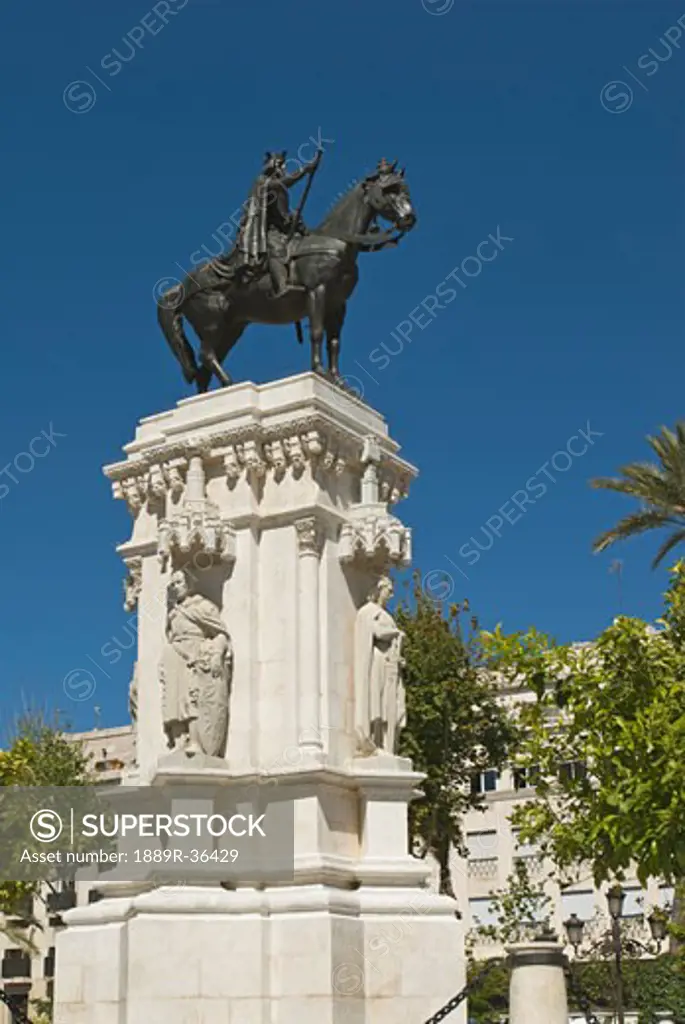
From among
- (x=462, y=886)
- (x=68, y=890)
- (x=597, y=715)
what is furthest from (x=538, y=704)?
(x=462, y=886)

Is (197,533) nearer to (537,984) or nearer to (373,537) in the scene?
(373,537)

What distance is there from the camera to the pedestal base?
13.3 m

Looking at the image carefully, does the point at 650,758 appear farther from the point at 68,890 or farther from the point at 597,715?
the point at 68,890

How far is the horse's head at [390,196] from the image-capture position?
16109 millimetres

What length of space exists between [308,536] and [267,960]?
406 cm

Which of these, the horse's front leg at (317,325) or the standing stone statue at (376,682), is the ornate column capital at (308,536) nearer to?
the standing stone statue at (376,682)

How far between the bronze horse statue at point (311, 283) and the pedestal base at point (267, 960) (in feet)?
18.4

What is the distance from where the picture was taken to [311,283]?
632 inches

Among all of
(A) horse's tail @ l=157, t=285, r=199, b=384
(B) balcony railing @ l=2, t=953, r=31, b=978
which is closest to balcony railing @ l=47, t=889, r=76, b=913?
(B) balcony railing @ l=2, t=953, r=31, b=978

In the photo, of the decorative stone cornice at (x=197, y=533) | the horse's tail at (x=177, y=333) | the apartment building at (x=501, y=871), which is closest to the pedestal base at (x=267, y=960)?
the decorative stone cornice at (x=197, y=533)

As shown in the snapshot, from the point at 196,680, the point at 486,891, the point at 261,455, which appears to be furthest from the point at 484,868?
the point at 196,680

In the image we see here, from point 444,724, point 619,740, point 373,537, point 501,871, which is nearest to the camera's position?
point 373,537

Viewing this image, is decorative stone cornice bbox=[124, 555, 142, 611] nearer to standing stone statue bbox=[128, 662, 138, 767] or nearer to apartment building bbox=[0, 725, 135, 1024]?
standing stone statue bbox=[128, 662, 138, 767]

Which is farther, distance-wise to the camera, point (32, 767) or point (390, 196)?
point (32, 767)
